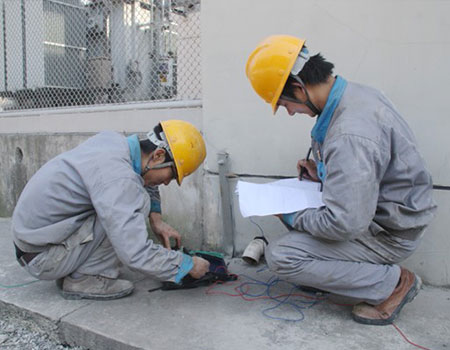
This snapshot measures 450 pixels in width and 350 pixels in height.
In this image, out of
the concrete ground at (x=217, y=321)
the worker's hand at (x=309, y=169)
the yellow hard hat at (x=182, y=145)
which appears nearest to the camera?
the concrete ground at (x=217, y=321)

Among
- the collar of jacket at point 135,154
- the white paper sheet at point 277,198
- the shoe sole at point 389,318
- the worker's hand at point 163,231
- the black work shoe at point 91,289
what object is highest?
the collar of jacket at point 135,154

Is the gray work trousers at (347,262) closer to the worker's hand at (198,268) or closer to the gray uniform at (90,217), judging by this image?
the worker's hand at (198,268)

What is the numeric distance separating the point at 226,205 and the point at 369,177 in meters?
1.57

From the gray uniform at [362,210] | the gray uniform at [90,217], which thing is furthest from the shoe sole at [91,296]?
the gray uniform at [362,210]

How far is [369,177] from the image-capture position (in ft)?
6.41

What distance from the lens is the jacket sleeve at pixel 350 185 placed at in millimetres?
1943

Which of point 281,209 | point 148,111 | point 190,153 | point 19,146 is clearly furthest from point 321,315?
point 19,146

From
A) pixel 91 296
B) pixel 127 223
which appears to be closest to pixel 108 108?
pixel 91 296

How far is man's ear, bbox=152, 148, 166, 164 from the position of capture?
2.49 meters

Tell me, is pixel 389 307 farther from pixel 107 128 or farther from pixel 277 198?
pixel 107 128

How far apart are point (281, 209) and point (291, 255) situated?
0.25 meters

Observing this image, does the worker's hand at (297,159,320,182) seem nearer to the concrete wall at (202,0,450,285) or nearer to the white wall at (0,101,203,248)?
the concrete wall at (202,0,450,285)

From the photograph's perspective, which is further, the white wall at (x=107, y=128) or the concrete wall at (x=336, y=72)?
the white wall at (x=107, y=128)

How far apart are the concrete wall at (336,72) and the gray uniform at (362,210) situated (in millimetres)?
604
